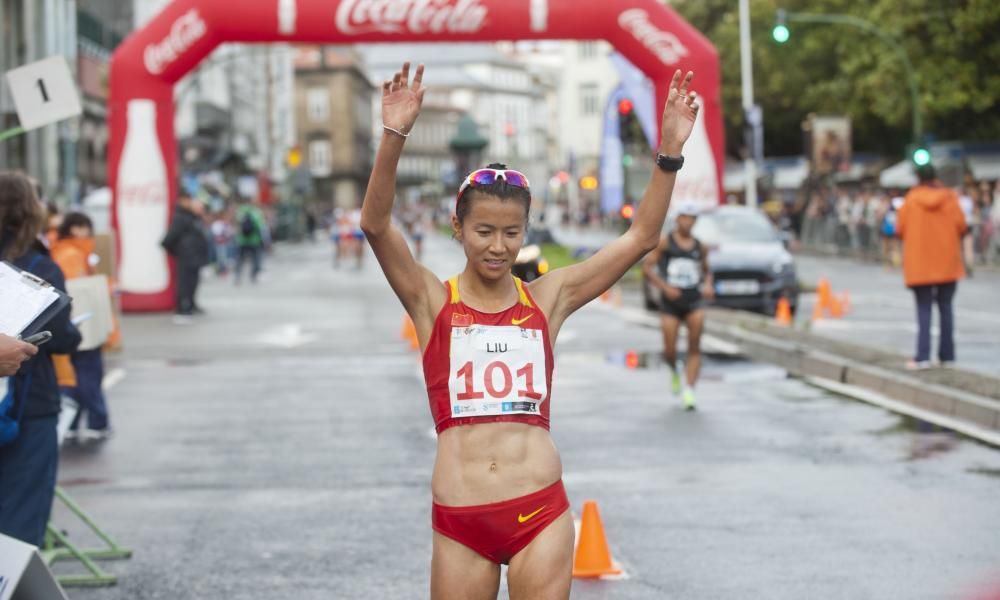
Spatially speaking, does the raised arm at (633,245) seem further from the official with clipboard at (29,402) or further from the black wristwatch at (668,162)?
the official with clipboard at (29,402)

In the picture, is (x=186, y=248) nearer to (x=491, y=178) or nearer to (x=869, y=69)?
(x=491, y=178)

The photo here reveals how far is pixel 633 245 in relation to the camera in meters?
4.85

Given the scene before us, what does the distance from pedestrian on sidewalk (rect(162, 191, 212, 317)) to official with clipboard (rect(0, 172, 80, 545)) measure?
736 inches

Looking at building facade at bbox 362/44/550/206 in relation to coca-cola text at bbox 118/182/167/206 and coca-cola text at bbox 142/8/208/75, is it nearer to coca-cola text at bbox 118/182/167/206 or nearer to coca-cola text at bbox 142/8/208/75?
coca-cola text at bbox 118/182/167/206

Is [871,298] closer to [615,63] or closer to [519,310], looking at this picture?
[615,63]

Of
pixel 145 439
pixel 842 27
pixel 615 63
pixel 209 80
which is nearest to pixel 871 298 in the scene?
pixel 615 63

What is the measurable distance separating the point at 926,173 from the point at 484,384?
1112cm

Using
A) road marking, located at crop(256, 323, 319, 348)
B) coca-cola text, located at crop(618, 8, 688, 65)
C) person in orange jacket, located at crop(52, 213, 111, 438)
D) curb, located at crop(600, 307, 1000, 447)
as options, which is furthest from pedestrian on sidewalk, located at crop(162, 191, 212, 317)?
person in orange jacket, located at crop(52, 213, 111, 438)

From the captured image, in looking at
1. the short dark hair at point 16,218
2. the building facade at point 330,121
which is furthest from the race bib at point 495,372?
the building facade at point 330,121

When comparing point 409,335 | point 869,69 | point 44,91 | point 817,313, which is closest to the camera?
point 44,91

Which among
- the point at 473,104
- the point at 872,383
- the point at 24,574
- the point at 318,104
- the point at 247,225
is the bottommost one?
the point at 872,383

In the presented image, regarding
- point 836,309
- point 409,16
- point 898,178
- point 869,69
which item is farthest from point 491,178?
point 869,69

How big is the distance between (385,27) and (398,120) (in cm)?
2112

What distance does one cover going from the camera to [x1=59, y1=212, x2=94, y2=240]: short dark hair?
13.2 m
